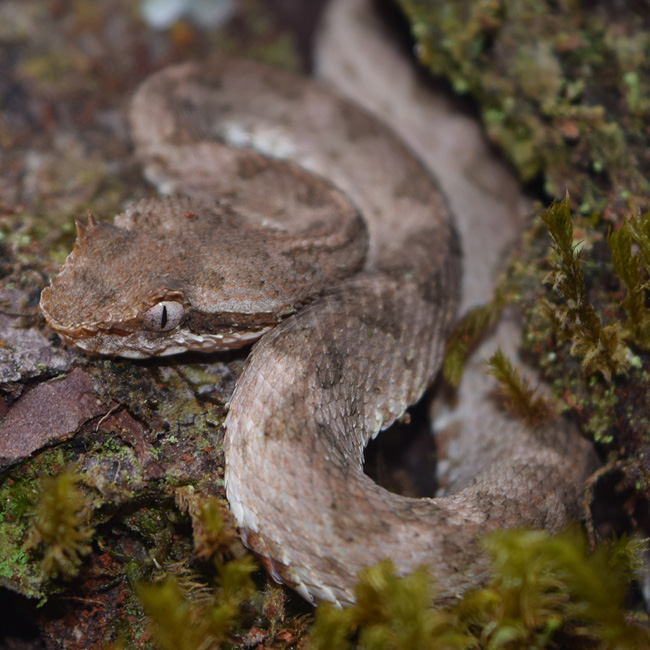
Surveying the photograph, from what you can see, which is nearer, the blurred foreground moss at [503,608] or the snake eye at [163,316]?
the blurred foreground moss at [503,608]

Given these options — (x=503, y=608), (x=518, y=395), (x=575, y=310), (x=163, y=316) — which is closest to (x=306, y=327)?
(x=163, y=316)

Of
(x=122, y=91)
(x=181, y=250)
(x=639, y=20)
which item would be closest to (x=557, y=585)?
(x=181, y=250)

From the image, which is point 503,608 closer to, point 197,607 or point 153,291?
point 197,607

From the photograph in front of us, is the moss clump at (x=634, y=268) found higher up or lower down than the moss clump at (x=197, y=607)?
higher up

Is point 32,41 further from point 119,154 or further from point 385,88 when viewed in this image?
point 385,88

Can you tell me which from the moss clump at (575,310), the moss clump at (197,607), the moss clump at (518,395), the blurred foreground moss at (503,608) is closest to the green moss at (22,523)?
the moss clump at (197,607)

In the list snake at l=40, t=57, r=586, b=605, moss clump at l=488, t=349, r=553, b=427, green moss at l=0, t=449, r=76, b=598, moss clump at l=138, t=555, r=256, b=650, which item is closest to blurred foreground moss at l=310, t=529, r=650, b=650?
snake at l=40, t=57, r=586, b=605

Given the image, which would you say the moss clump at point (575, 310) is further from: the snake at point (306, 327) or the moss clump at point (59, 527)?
the moss clump at point (59, 527)
